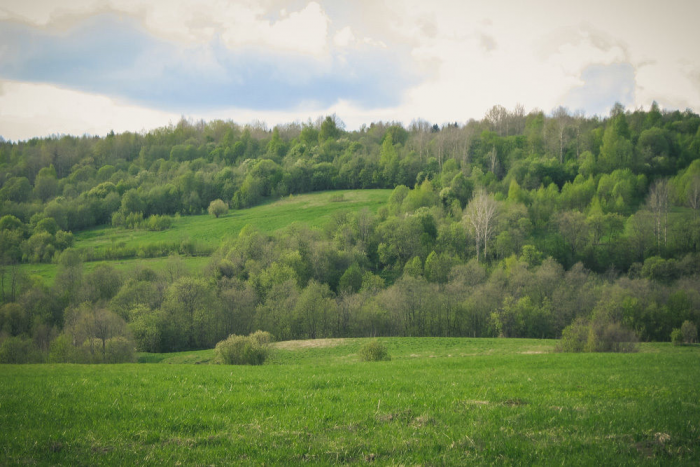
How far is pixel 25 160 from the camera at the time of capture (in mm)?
137375

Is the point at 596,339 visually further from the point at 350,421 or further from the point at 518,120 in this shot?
the point at 518,120

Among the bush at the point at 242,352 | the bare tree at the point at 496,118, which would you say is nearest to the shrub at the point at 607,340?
the bush at the point at 242,352

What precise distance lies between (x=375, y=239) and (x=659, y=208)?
216 ft

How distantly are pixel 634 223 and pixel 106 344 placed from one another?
342 ft

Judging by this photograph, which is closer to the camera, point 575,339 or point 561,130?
point 575,339

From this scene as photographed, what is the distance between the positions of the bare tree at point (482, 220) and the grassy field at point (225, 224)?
27.4m

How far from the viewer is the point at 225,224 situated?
111500mm

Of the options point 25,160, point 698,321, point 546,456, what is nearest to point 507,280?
point 698,321

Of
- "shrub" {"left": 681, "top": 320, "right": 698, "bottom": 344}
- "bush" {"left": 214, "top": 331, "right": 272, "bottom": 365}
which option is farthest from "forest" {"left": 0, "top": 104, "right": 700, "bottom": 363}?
"bush" {"left": 214, "top": 331, "right": 272, "bottom": 365}

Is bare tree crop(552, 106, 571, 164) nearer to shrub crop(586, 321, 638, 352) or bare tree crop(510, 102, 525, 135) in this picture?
bare tree crop(510, 102, 525, 135)

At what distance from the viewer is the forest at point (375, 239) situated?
220 feet

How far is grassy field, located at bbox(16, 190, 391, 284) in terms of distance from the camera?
9500cm

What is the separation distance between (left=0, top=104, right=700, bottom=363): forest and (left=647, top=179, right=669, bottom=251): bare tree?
1.43 feet

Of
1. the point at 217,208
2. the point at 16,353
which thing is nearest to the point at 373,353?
the point at 16,353
